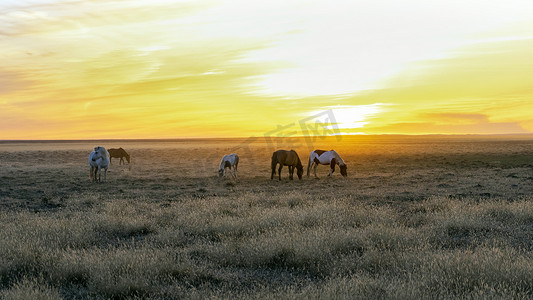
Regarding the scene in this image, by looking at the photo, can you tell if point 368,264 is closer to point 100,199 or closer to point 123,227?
point 123,227

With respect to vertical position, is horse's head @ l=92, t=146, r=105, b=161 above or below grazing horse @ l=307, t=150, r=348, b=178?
above

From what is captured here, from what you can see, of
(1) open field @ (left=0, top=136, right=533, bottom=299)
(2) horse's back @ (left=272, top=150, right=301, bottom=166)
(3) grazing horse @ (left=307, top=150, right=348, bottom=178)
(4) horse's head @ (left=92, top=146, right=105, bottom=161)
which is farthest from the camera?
(3) grazing horse @ (left=307, top=150, right=348, bottom=178)

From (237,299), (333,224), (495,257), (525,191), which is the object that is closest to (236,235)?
(333,224)

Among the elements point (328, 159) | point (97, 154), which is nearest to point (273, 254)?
point (97, 154)

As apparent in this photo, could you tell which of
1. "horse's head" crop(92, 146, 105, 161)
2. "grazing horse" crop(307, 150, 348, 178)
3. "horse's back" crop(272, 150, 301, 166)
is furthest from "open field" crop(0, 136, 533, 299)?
"grazing horse" crop(307, 150, 348, 178)

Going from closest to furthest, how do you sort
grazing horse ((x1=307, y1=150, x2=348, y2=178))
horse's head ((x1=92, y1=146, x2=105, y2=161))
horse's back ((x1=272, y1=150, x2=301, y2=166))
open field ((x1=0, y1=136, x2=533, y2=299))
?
1. open field ((x1=0, y1=136, x2=533, y2=299))
2. horse's head ((x1=92, y1=146, x2=105, y2=161))
3. horse's back ((x1=272, y1=150, x2=301, y2=166))
4. grazing horse ((x1=307, y1=150, x2=348, y2=178))

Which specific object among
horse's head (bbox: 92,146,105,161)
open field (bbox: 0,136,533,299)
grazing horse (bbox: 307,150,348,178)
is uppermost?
horse's head (bbox: 92,146,105,161)

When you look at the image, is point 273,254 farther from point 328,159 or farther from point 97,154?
point 328,159

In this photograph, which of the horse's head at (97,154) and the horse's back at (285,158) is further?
the horse's back at (285,158)

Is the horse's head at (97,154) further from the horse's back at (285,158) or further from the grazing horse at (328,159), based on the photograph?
the grazing horse at (328,159)

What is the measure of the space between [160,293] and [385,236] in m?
4.23

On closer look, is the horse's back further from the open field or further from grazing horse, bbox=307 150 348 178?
the open field

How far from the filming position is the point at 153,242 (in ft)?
26.0

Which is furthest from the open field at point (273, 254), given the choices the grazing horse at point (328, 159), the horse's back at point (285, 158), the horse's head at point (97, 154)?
the grazing horse at point (328, 159)
